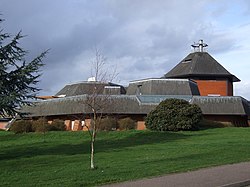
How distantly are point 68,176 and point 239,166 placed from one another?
6.62 metres

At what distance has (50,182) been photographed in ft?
43.3

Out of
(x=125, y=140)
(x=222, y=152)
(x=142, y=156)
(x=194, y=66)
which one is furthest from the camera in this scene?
(x=194, y=66)

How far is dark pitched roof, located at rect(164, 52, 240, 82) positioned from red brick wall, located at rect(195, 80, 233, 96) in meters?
0.98

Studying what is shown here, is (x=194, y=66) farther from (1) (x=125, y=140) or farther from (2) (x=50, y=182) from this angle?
(2) (x=50, y=182)

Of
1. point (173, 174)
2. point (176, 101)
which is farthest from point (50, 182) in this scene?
point (176, 101)

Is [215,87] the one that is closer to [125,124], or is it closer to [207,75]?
[207,75]

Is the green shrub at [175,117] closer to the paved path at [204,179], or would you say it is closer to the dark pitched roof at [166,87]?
the dark pitched roof at [166,87]

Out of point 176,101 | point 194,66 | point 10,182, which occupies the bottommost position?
point 10,182

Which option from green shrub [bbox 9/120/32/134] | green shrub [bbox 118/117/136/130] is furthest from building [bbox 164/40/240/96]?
green shrub [bbox 9/120/32/134]

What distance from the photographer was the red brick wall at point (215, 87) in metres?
70.1

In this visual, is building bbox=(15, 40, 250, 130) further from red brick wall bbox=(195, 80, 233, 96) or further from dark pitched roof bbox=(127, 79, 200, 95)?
red brick wall bbox=(195, 80, 233, 96)

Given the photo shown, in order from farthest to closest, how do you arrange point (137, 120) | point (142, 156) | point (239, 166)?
1. point (137, 120)
2. point (142, 156)
3. point (239, 166)

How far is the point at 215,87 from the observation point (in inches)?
2788

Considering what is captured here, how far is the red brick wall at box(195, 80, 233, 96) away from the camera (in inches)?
2758
